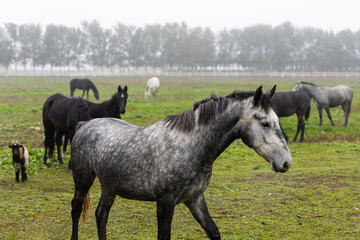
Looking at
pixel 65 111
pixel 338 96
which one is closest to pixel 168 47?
pixel 338 96

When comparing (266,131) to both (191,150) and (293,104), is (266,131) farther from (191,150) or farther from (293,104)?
(293,104)

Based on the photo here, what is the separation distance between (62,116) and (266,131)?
8136 millimetres

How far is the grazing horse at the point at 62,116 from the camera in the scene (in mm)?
10539

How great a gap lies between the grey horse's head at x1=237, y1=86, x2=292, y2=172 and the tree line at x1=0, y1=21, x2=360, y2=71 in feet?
320

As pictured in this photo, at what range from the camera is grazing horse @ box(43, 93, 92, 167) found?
34.6 ft

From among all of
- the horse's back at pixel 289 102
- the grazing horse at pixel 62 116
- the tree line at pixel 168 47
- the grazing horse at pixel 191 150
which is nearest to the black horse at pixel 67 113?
the grazing horse at pixel 62 116

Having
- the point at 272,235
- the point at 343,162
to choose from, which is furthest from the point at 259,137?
the point at 343,162

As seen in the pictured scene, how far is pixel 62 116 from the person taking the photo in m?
10.7

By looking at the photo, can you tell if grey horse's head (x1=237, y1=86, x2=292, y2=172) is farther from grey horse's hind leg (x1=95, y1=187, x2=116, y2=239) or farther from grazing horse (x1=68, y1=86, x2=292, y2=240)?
grey horse's hind leg (x1=95, y1=187, x2=116, y2=239)

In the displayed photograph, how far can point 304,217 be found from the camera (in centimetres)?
652

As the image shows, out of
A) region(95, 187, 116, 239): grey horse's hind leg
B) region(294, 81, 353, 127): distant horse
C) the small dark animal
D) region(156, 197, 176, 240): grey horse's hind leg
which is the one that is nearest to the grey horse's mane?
region(156, 197, 176, 240): grey horse's hind leg

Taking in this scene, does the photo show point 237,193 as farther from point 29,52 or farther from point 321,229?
point 29,52

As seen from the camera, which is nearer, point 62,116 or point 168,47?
point 62,116

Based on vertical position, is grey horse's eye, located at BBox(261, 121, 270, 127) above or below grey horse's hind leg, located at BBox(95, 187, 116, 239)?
above
